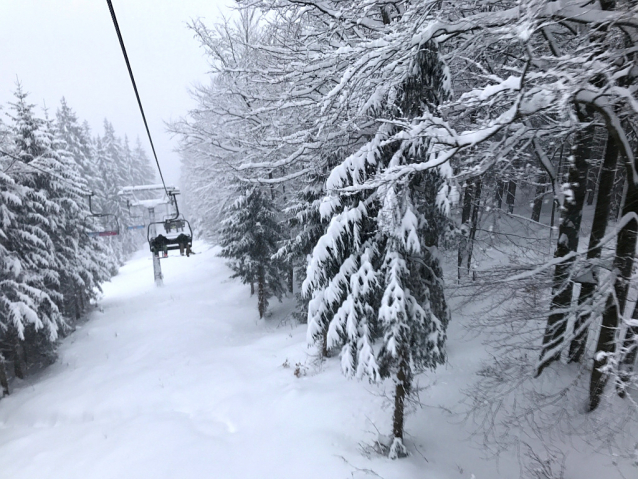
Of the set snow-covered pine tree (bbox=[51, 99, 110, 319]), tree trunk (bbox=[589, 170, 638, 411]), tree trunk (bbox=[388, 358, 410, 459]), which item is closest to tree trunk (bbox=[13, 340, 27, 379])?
snow-covered pine tree (bbox=[51, 99, 110, 319])

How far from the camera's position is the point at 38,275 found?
13.3m

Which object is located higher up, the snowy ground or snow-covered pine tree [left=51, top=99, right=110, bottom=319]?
snow-covered pine tree [left=51, top=99, right=110, bottom=319]

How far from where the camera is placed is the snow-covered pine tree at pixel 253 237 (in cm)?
1572

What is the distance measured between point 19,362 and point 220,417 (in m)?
10.7

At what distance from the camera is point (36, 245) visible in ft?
45.9

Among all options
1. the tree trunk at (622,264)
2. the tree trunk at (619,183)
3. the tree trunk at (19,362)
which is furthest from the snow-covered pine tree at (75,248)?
the tree trunk at (619,183)

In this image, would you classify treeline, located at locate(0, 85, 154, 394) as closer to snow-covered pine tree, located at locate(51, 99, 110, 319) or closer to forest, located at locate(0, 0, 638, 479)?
snow-covered pine tree, located at locate(51, 99, 110, 319)

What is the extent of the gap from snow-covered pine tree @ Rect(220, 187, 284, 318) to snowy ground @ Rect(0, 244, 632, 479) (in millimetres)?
3032

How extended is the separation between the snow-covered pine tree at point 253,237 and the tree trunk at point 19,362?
28.7ft

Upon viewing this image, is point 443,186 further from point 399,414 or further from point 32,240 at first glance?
point 32,240

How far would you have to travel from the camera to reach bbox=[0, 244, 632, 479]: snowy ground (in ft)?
21.8

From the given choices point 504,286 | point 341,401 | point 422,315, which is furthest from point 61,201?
point 504,286

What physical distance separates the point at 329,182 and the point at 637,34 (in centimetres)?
411

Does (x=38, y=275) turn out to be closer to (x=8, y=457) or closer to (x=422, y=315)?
(x=8, y=457)
